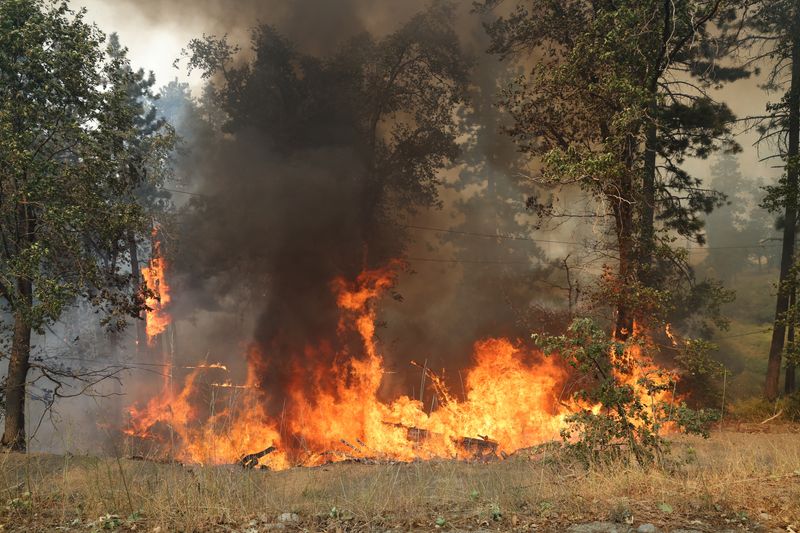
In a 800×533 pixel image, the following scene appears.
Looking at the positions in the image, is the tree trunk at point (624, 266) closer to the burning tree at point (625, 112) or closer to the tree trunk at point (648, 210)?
the burning tree at point (625, 112)

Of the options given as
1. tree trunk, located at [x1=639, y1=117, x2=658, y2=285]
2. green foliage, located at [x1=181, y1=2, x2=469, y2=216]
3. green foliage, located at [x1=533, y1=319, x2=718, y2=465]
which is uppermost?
green foliage, located at [x1=181, y1=2, x2=469, y2=216]

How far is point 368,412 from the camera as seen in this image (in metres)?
18.1

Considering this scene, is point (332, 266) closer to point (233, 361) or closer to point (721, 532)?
point (233, 361)

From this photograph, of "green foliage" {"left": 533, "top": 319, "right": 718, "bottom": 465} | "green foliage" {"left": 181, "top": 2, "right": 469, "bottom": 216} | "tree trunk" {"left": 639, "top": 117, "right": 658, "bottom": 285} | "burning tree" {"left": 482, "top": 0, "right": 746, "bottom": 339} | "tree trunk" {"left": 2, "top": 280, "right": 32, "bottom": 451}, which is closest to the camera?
"green foliage" {"left": 533, "top": 319, "right": 718, "bottom": 465}

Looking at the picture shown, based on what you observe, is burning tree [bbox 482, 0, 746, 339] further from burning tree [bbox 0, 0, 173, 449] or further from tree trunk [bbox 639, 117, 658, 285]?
burning tree [bbox 0, 0, 173, 449]

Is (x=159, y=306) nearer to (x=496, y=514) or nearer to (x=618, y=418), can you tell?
(x=618, y=418)

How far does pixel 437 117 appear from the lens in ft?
81.7

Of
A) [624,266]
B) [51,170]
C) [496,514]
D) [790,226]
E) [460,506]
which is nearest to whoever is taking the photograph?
→ [496,514]

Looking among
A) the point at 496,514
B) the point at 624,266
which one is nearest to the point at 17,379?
the point at 496,514

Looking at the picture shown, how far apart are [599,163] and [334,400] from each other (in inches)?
494

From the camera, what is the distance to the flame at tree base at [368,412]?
16.0 metres

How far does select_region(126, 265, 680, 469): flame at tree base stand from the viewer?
15969 mm

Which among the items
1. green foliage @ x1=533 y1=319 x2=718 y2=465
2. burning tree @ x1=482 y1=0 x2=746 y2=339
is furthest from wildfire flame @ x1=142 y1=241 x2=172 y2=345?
green foliage @ x1=533 y1=319 x2=718 y2=465

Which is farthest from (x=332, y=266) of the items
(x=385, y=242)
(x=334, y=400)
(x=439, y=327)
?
(x=439, y=327)
